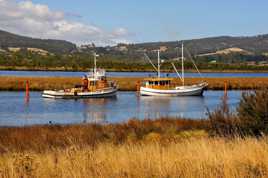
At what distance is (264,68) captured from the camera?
200 meters

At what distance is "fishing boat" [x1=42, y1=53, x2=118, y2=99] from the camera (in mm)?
64250

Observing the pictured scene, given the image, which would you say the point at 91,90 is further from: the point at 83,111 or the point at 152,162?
the point at 152,162

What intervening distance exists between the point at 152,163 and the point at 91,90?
56826mm

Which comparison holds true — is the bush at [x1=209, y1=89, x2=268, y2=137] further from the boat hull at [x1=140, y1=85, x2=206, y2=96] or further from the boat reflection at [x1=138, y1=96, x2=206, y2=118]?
the boat hull at [x1=140, y1=85, x2=206, y2=96]

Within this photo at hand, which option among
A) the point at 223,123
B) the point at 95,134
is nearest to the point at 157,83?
the point at 95,134

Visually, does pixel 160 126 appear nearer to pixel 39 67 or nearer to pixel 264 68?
pixel 39 67

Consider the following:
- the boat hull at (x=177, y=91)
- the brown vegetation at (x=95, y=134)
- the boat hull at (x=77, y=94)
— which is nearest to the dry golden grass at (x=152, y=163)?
the brown vegetation at (x=95, y=134)

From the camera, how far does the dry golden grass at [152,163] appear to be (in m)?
8.95

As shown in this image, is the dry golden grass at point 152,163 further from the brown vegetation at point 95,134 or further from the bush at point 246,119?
the brown vegetation at point 95,134

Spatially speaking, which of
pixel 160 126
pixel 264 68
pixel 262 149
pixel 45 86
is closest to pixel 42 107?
pixel 45 86

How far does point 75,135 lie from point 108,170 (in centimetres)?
939

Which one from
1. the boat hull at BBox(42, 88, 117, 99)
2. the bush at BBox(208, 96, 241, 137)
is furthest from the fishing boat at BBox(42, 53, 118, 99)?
the bush at BBox(208, 96, 241, 137)

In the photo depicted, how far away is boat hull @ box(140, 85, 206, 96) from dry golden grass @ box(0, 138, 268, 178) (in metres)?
60.7

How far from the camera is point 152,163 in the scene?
987 cm
